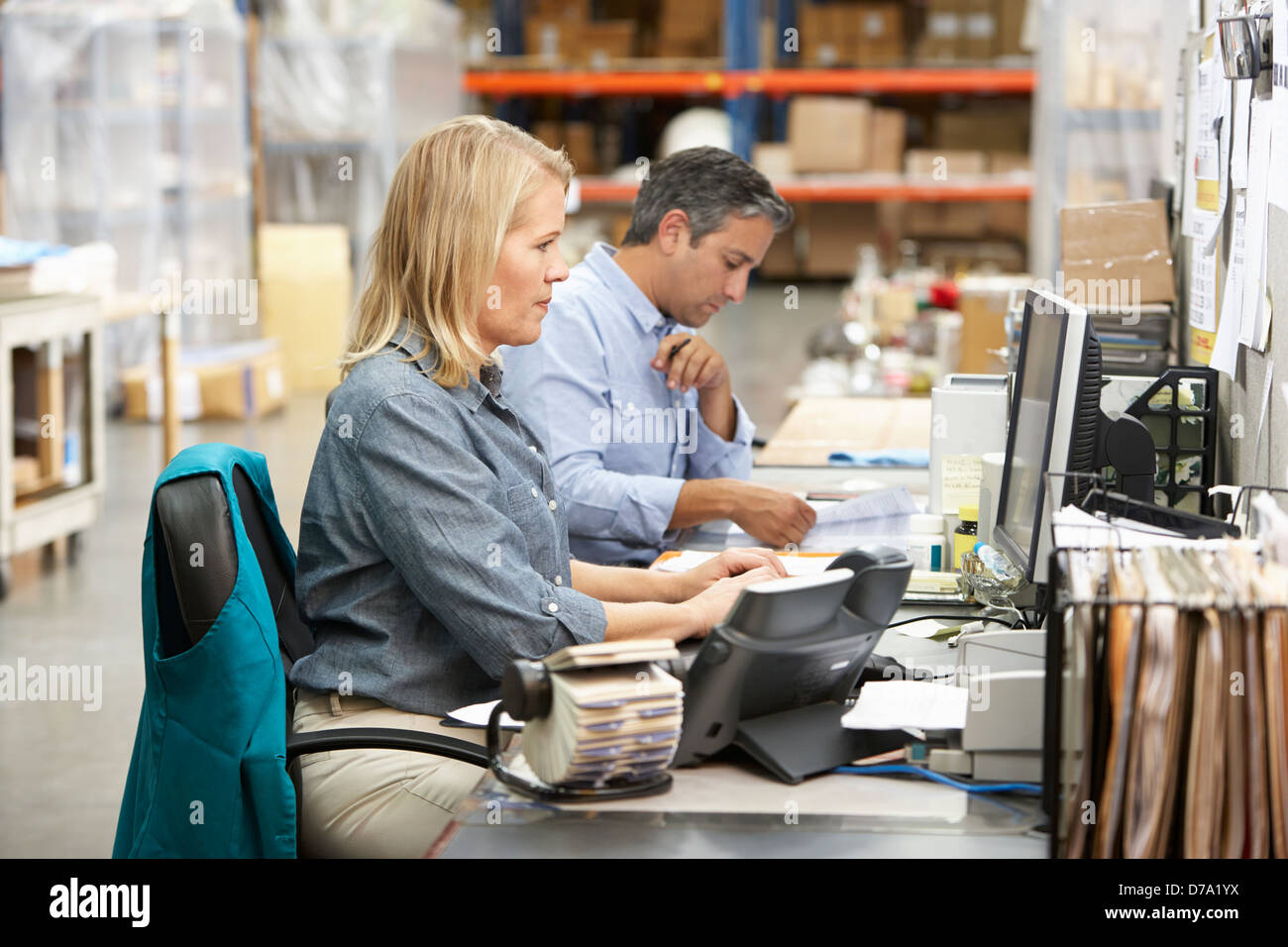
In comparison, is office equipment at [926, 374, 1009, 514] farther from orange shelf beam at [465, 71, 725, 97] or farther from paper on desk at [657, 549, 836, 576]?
orange shelf beam at [465, 71, 725, 97]

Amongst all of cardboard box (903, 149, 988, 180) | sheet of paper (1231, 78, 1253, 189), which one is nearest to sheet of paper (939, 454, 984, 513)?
sheet of paper (1231, 78, 1253, 189)

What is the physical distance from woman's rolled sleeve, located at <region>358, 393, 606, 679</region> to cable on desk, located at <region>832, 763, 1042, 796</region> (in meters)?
0.41

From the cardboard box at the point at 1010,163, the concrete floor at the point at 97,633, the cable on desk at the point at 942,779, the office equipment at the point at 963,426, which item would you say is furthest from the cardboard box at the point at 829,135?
the cable on desk at the point at 942,779

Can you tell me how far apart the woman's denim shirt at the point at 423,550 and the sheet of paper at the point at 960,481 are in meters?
0.78

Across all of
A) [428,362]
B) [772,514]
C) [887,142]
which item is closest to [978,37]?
[887,142]

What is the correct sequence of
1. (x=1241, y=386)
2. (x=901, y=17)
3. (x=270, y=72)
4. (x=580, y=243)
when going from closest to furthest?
(x=1241, y=386)
(x=270, y=72)
(x=580, y=243)
(x=901, y=17)

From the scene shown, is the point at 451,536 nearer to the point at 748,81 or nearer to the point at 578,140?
the point at 748,81

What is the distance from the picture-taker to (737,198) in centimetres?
276

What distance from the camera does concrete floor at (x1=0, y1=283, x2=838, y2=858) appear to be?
3.27 meters

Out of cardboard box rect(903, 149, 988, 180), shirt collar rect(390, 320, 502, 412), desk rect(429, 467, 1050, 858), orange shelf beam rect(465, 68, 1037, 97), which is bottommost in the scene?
desk rect(429, 467, 1050, 858)
